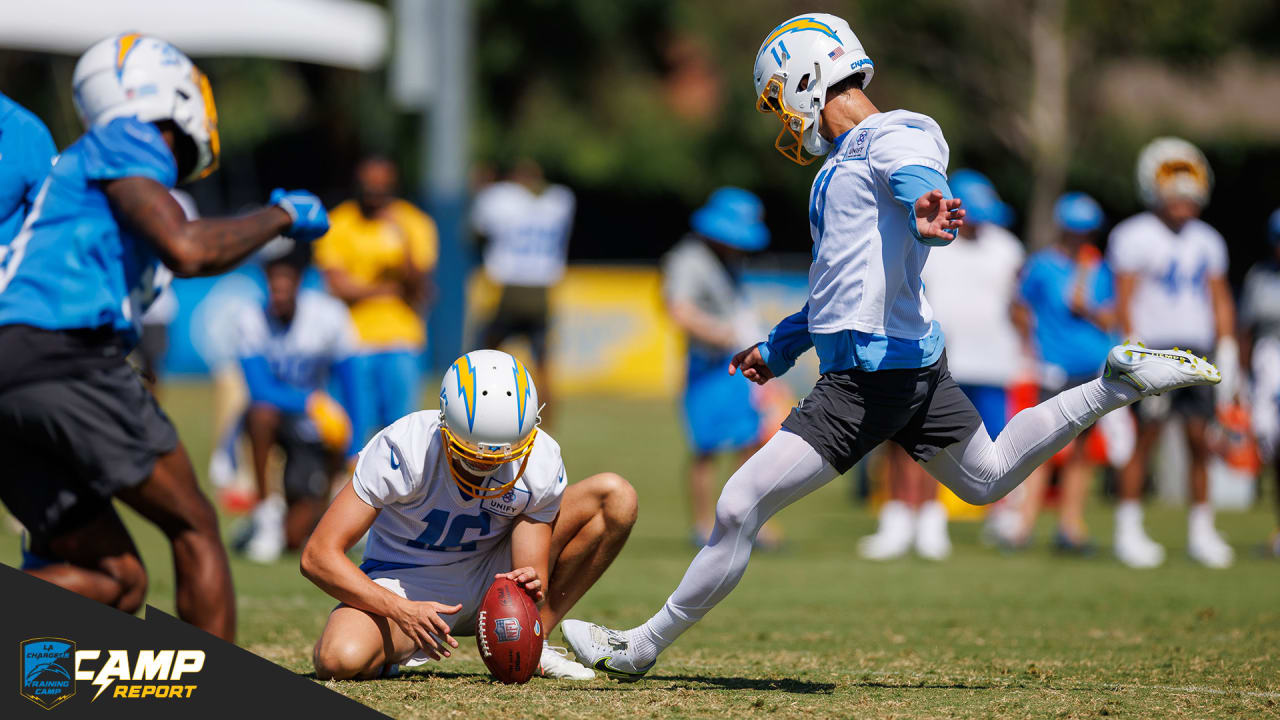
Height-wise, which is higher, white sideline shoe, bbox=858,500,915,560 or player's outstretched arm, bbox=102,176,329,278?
player's outstretched arm, bbox=102,176,329,278

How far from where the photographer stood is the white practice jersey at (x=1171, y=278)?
10336 millimetres

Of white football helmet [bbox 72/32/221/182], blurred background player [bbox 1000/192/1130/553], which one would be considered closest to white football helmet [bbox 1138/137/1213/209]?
blurred background player [bbox 1000/192/1130/553]

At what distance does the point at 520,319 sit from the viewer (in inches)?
666

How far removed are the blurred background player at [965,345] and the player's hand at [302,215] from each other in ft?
20.1

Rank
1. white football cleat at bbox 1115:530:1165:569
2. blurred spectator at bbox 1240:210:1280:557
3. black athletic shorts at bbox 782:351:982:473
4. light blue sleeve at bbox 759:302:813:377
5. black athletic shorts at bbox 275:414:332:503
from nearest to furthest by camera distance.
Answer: black athletic shorts at bbox 782:351:982:473, light blue sleeve at bbox 759:302:813:377, white football cleat at bbox 1115:530:1165:569, black athletic shorts at bbox 275:414:332:503, blurred spectator at bbox 1240:210:1280:557

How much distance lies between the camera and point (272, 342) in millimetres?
10797

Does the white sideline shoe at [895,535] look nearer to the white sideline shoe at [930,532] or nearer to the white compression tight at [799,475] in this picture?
the white sideline shoe at [930,532]

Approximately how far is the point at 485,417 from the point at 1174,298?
21.8 ft

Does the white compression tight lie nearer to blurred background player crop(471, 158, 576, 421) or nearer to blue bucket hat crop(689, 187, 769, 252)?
blue bucket hat crop(689, 187, 769, 252)

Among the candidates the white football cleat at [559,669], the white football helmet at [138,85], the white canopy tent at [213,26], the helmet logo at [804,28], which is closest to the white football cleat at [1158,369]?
the helmet logo at [804,28]

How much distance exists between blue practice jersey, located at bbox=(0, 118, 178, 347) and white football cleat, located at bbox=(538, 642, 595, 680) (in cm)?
194

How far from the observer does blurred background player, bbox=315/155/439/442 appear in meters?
11.2

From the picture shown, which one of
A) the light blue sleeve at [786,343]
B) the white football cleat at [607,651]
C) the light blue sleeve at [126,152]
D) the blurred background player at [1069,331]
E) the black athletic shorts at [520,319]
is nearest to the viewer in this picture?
the light blue sleeve at [126,152]

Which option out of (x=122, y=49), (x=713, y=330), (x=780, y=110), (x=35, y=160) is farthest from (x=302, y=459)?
(x=780, y=110)
